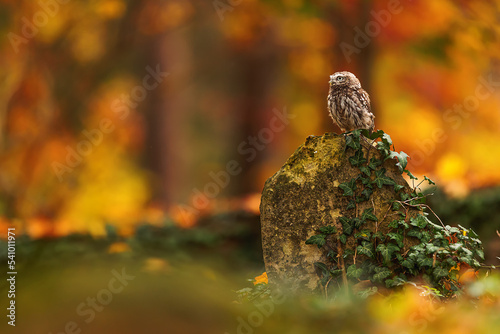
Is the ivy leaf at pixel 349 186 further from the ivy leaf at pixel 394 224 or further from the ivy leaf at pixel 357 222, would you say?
the ivy leaf at pixel 394 224

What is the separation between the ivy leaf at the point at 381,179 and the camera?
12.6ft

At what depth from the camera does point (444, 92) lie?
927cm

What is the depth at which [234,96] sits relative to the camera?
37.7 ft

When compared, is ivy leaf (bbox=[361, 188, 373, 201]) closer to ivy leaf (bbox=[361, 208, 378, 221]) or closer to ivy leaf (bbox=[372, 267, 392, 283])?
ivy leaf (bbox=[361, 208, 378, 221])

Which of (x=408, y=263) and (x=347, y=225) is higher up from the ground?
(x=347, y=225)

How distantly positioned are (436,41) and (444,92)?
1.92 m

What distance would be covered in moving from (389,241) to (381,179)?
18.1 inches

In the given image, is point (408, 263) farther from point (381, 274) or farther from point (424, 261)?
point (381, 274)

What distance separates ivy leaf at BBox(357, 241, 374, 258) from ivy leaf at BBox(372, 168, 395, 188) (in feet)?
1.44

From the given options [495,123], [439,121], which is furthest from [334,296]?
[495,123]

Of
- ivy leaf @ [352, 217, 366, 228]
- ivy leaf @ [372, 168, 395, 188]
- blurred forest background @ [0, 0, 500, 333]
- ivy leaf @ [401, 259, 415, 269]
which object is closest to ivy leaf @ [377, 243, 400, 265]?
ivy leaf @ [401, 259, 415, 269]

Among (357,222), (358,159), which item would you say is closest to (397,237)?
(357,222)

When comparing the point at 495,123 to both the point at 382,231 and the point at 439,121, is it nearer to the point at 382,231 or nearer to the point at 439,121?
the point at 439,121

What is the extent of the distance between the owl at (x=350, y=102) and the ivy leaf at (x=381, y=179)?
0.44 m
